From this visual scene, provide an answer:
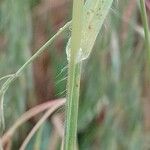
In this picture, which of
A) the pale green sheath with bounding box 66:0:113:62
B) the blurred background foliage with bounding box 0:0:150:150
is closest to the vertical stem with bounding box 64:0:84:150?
the pale green sheath with bounding box 66:0:113:62

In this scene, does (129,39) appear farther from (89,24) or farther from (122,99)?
(89,24)

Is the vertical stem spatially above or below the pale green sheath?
below

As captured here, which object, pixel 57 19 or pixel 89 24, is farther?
pixel 57 19

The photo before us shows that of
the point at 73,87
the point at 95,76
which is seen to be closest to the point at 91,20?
the point at 73,87

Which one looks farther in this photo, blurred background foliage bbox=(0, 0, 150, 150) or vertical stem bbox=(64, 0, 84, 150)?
blurred background foliage bbox=(0, 0, 150, 150)

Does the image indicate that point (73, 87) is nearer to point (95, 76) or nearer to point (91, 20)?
point (91, 20)

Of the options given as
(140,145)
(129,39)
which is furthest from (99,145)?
(129,39)

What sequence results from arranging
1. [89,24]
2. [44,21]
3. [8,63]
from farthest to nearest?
1. [44,21]
2. [8,63]
3. [89,24]

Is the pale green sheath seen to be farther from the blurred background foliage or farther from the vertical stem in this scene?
the blurred background foliage
